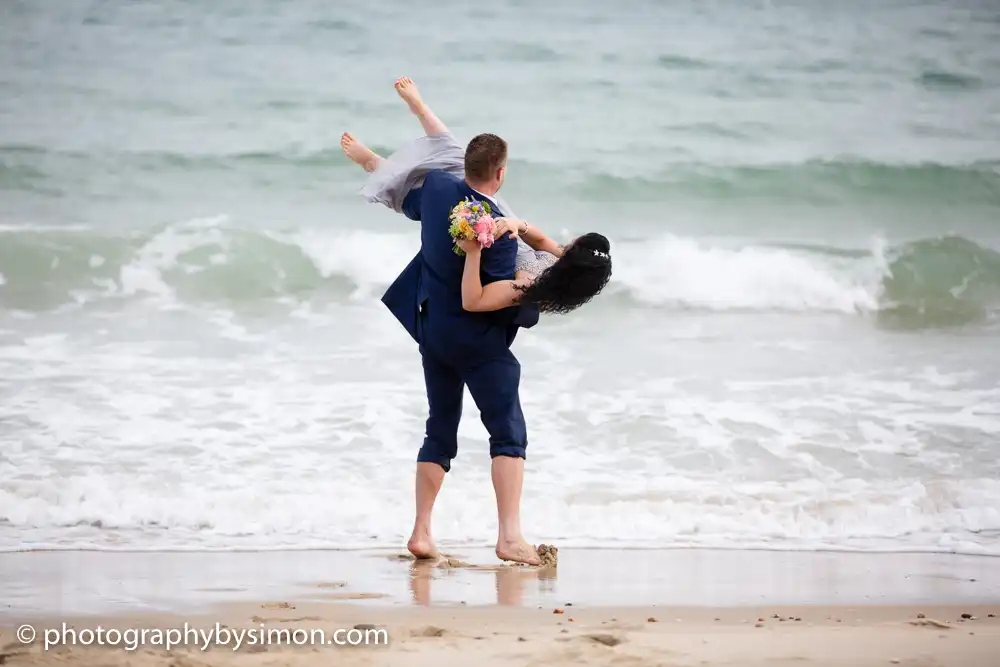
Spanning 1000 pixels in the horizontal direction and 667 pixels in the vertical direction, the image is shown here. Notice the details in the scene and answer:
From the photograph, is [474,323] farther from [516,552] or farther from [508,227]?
[516,552]

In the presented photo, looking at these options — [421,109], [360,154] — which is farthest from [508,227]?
[360,154]

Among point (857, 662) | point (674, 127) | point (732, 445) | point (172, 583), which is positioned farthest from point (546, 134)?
point (857, 662)

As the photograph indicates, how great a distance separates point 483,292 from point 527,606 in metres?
0.85

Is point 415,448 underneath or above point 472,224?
underneath

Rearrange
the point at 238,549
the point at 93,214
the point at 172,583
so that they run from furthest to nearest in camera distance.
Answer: the point at 93,214 → the point at 238,549 → the point at 172,583

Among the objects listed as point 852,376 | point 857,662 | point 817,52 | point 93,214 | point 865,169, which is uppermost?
point 817,52

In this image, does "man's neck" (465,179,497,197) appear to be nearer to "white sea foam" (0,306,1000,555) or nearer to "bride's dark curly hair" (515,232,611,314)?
"bride's dark curly hair" (515,232,611,314)

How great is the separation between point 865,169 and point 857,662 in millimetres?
6756

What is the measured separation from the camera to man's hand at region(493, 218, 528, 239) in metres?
3.01

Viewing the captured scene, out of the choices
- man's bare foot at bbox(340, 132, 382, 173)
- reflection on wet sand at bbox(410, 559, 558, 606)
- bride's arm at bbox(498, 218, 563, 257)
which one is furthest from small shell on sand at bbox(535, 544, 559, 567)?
man's bare foot at bbox(340, 132, 382, 173)

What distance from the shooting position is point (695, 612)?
108 inches

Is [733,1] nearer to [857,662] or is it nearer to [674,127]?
[674,127]

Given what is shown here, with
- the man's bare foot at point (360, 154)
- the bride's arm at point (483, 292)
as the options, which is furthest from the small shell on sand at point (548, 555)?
the man's bare foot at point (360, 154)

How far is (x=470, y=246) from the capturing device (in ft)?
9.84
